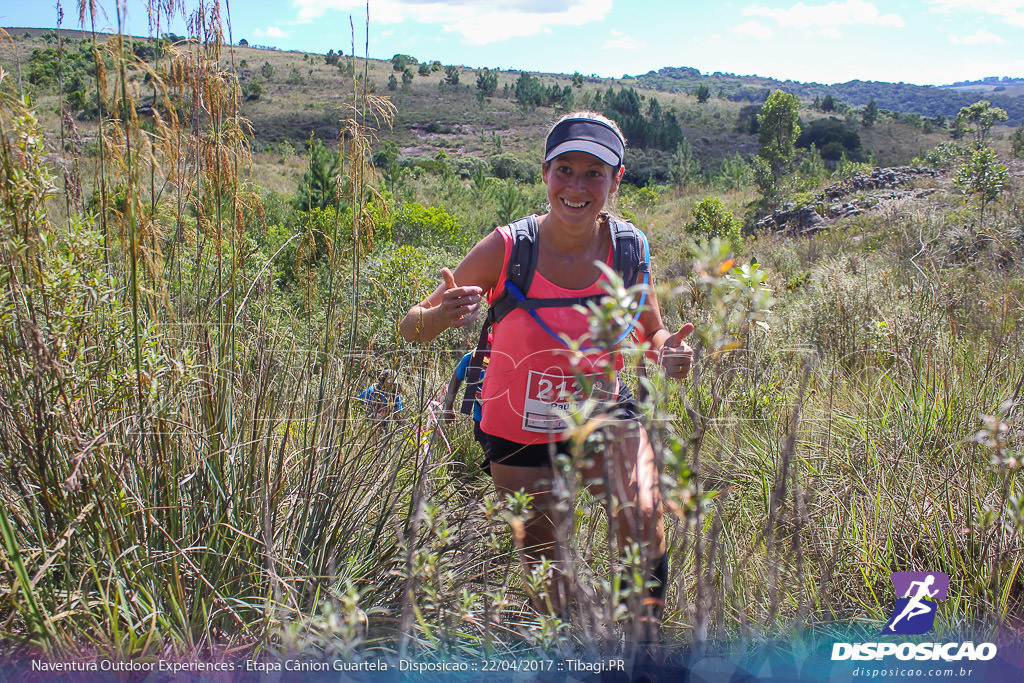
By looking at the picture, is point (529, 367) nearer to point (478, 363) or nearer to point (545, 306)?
point (545, 306)

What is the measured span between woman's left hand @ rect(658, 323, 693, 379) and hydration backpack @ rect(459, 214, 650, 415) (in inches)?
17.0

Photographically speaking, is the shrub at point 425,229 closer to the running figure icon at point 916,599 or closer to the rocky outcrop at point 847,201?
the running figure icon at point 916,599

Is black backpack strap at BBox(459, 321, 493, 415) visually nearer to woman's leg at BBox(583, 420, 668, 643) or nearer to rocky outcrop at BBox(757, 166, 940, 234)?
woman's leg at BBox(583, 420, 668, 643)

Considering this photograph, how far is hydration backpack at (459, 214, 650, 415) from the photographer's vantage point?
2.26 m

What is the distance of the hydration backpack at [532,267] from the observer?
7.41 ft

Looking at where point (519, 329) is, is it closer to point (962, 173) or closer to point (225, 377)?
point (225, 377)

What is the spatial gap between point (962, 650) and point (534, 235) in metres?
1.74

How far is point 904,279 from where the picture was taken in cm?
547

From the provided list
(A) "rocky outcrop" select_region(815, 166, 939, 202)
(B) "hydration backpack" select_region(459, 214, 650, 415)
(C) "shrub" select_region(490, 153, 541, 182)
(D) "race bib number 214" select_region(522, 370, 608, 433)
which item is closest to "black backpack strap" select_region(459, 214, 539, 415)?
(B) "hydration backpack" select_region(459, 214, 650, 415)

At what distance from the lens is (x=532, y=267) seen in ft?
7.54

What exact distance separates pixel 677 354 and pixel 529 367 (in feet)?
2.56

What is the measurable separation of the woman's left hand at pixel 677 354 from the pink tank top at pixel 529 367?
0.39 m

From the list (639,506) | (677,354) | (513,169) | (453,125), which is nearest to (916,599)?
(677,354)

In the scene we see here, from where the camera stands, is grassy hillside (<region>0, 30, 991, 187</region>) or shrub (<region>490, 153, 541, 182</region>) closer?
shrub (<region>490, 153, 541, 182</region>)
